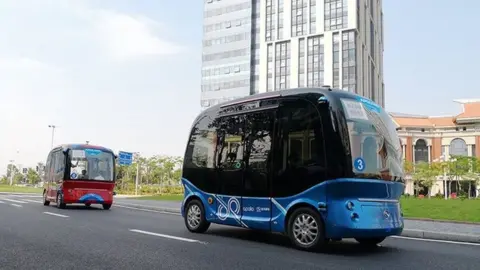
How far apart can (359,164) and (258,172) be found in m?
1.97

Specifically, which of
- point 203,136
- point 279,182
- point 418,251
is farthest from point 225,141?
point 418,251

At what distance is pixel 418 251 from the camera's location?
8000 millimetres

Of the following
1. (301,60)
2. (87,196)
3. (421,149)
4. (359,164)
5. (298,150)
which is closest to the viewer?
(359,164)

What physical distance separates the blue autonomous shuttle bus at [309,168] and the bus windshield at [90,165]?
10472 mm

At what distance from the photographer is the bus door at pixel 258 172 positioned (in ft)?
27.5

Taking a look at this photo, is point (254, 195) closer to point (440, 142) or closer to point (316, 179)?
point (316, 179)

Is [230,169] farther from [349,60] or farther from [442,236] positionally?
[349,60]

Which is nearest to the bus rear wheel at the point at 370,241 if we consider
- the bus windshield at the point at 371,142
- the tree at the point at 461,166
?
the bus windshield at the point at 371,142

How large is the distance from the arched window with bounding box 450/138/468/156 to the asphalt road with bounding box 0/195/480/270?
65.4 m

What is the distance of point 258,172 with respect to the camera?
8.53 meters

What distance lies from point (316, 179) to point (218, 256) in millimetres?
2099

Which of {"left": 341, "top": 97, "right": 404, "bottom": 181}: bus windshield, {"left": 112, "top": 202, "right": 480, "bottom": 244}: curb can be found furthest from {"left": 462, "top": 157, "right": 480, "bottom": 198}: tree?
{"left": 341, "top": 97, "right": 404, "bottom": 181}: bus windshield

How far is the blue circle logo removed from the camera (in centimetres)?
734

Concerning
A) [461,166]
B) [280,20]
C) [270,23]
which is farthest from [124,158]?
[270,23]
